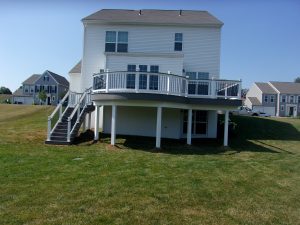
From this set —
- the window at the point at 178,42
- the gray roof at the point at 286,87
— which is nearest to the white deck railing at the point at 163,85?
the window at the point at 178,42

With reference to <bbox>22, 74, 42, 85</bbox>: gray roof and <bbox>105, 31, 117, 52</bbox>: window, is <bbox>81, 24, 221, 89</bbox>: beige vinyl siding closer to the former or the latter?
<bbox>105, 31, 117, 52</bbox>: window

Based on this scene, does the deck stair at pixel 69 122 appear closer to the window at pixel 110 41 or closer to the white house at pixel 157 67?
the white house at pixel 157 67

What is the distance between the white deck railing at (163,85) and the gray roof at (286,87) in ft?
195

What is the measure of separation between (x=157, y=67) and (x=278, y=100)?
5952 centimetres

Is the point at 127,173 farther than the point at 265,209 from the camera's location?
Yes

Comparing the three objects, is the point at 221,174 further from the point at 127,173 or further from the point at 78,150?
the point at 78,150

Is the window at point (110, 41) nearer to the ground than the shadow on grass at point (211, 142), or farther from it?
farther from it

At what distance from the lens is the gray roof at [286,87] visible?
239ft

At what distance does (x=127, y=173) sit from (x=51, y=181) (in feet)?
7.25

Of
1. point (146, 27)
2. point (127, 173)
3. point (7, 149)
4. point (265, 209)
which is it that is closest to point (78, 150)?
point (7, 149)

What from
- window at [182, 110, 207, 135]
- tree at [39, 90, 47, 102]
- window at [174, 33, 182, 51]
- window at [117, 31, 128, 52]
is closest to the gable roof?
tree at [39, 90, 47, 102]

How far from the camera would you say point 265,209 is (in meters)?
7.06

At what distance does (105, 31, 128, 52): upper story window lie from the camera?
21.5 m

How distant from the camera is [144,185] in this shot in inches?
336
